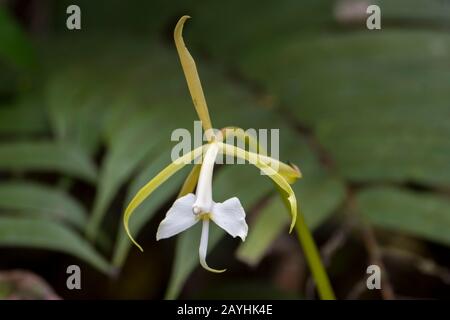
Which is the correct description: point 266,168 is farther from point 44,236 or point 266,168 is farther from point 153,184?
point 44,236

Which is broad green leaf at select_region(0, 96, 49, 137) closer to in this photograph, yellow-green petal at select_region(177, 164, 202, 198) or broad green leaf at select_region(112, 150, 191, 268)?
broad green leaf at select_region(112, 150, 191, 268)

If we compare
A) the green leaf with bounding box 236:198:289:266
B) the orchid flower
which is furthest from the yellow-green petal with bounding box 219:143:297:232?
the green leaf with bounding box 236:198:289:266

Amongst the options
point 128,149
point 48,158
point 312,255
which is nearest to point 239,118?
point 128,149

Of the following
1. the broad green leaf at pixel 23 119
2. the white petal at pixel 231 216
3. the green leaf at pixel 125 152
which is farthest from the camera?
the broad green leaf at pixel 23 119

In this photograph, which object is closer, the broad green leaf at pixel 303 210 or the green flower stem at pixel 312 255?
the green flower stem at pixel 312 255

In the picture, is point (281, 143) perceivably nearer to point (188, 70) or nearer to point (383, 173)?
point (383, 173)

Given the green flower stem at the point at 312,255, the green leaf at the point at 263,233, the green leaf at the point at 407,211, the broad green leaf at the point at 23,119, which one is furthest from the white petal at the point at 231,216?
the broad green leaf at the point at 23,119

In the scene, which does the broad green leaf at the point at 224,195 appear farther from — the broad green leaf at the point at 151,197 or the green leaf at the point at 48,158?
the green leaf at the point at 48,158
